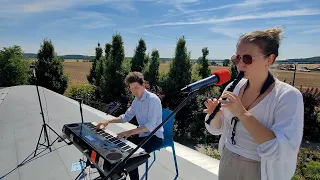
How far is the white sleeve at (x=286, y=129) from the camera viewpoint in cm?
104

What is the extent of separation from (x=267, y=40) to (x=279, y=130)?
0.41m

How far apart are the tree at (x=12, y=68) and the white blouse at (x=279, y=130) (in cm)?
1337

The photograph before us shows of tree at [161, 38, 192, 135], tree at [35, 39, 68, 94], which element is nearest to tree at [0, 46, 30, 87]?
tree at [35, 39, 68, 94]

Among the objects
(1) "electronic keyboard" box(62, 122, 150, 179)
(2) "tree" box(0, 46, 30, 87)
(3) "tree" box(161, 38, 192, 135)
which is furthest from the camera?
(2) "tree" box(0, 46, 30, 87)

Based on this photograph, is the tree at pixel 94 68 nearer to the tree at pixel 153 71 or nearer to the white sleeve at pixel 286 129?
the tree at pixel 153 71

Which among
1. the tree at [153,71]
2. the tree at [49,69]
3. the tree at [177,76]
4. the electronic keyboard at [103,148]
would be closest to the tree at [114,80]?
the tree at [153,71]

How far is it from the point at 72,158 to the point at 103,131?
56.2 inches

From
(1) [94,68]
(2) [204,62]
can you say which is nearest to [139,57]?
(2) [204,62]

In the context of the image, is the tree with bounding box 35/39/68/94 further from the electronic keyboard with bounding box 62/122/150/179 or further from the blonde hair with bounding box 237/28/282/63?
the blonde hair with bounding box 237/28/282/63

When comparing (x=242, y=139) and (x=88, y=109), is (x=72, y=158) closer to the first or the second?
(x=242, y=139)

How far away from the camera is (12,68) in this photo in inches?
478

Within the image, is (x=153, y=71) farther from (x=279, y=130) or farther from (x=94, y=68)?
(x=279, y=130)

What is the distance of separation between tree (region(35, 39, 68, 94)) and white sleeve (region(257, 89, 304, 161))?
42.0 ft

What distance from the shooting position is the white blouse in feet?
3.42
